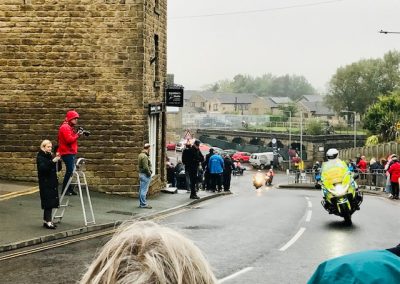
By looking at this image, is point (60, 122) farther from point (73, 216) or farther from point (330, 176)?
point (330, 176)

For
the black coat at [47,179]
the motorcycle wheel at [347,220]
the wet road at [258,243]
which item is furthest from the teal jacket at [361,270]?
the motorcycle wheel at [347,220]

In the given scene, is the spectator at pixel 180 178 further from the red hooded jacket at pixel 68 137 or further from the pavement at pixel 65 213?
the red hooded jacket at pixel 68 137

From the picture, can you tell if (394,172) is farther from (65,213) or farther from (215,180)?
(65,213)

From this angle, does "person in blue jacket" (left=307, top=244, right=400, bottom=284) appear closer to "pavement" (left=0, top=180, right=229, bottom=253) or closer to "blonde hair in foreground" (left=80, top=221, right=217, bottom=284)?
"blonde hair in foreground" (left=80, top=221, right=217, bottom=284)

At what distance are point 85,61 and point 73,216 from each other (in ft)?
22.3

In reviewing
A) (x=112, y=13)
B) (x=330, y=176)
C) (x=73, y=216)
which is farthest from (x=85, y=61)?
(x=330, y=176)

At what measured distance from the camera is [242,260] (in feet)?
33.8

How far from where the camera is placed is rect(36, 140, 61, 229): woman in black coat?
12.5 m

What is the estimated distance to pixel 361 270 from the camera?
76.9 inches

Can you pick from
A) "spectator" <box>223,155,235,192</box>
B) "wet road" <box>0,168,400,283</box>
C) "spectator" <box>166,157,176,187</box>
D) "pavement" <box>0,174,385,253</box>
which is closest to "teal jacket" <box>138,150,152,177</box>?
"pavement" <box>0,174,385,253</box>

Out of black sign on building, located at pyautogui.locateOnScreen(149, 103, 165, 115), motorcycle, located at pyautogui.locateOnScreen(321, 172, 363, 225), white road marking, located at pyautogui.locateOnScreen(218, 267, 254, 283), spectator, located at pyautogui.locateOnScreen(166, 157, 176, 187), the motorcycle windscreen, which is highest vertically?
black sign on building, located at pyautogui.locateOnScreen(149, 103, 165, 115)

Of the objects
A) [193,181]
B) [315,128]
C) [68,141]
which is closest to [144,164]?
[68,141]

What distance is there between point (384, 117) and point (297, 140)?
35641mm

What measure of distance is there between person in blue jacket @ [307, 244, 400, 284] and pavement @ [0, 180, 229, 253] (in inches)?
374
